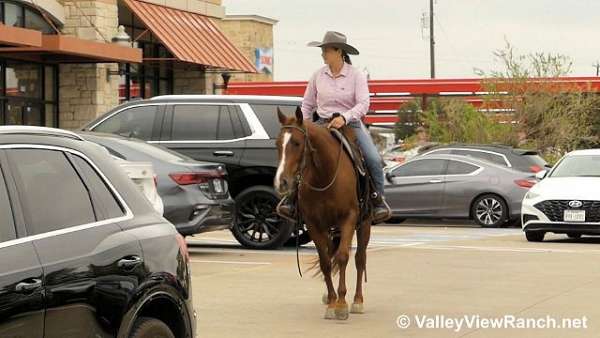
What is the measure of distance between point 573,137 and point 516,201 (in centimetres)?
1424

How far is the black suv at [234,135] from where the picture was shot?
62.5 ft

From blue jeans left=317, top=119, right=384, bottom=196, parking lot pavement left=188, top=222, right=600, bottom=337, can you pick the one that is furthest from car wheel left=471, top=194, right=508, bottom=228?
blue jeans left=317, top=119, right=384, bottom=196

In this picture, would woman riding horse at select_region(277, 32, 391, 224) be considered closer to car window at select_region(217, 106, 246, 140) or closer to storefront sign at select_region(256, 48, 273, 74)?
car window at select_region(217, 106, 246, 140)

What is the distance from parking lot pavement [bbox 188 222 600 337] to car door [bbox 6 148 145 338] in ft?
13.4

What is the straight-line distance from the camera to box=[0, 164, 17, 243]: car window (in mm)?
6121

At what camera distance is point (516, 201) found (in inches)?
1037

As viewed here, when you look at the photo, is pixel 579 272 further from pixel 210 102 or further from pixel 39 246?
pixel 39 246

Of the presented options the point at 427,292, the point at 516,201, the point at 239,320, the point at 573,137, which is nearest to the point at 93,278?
the point at 239,320

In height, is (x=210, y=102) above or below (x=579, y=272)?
above

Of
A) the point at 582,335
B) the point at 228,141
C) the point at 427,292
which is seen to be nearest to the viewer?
the point at 582,335

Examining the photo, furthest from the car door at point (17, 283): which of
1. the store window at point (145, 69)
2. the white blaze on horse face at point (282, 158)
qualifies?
the store window at point (145, 69)

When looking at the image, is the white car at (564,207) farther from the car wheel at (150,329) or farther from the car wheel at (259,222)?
the car wheel at (150,329)

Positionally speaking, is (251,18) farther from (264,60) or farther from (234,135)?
(234,135)

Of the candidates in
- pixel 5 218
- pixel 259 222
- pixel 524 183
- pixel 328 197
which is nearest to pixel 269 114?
pixel 259 222
